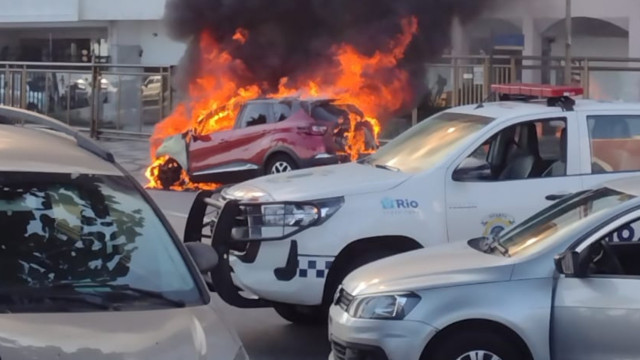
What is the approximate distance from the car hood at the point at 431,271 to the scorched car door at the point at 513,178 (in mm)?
1050

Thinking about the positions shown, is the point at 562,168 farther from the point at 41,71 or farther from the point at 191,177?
the point at 41,71

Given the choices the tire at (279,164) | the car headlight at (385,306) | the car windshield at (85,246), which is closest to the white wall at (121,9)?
the tire at (279,164)

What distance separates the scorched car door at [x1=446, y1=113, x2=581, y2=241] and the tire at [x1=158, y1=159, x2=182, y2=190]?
10.8 meters

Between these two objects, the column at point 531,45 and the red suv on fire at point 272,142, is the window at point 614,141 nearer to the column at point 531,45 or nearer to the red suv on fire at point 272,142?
the red suv on fire at point 272,142

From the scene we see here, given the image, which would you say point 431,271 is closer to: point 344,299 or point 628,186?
point 344,299

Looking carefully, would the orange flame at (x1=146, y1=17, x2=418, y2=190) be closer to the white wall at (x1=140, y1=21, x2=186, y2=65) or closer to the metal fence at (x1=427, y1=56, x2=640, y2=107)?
the metal fence at (x1=427, y1=56, x2=640, y2=107)

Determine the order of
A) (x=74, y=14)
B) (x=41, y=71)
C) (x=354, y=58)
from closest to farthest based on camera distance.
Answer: (x=354, y=58) → (x=41, y=71) → (x=74, y=14)

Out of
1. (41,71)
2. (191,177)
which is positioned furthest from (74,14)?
(191,177)

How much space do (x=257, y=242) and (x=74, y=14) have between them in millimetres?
30017

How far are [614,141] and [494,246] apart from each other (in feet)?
6.95

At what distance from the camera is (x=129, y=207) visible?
14.9ft

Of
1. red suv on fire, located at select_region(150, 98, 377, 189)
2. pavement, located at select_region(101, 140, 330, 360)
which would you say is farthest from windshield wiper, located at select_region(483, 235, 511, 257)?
red suv on fire, located at select_region(150, 98, 377, 189)

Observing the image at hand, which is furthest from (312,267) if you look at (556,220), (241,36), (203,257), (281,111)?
(241,36)

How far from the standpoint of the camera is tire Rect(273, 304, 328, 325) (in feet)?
26.8
